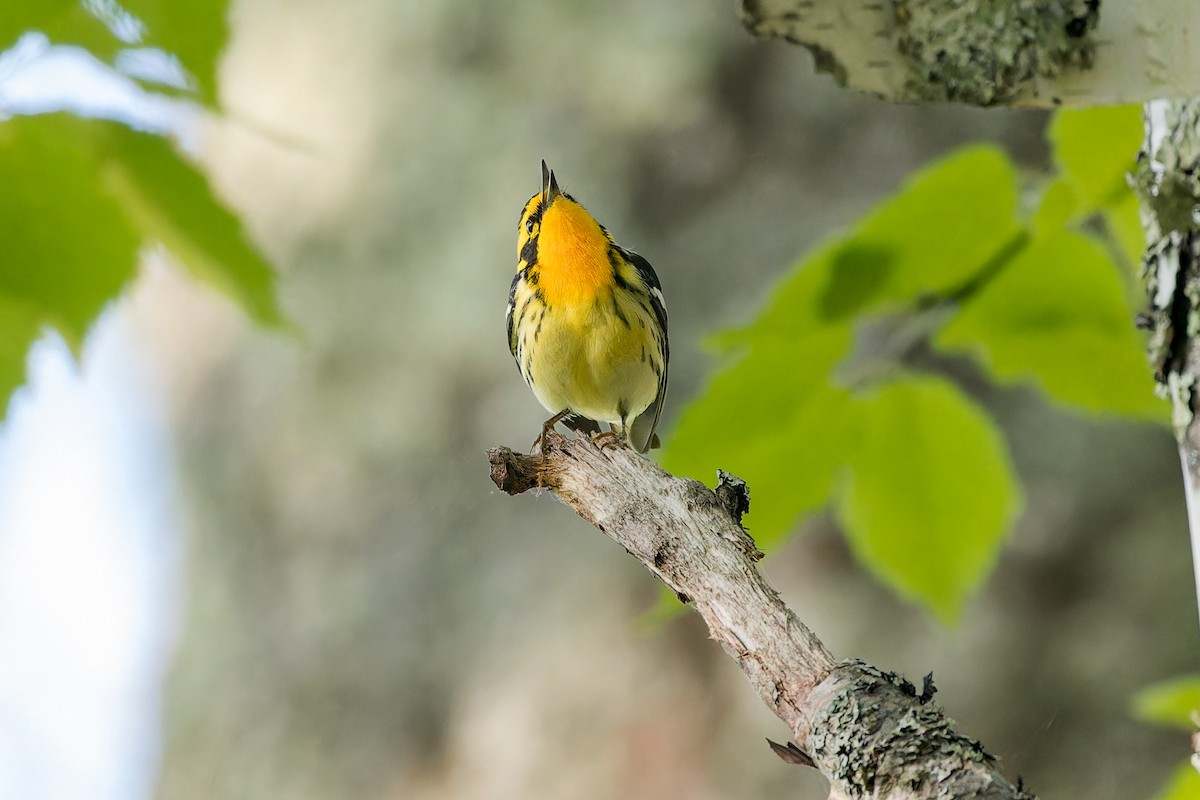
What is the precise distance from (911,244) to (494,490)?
48.0 inches

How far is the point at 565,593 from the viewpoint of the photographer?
1994mm

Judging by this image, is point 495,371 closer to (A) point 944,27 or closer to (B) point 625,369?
(B) point 625,369

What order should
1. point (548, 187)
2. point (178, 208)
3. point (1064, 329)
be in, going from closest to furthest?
point (178, 208), point (1064, 329), point (548, 187)

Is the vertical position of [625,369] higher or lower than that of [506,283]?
lower

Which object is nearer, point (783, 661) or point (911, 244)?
point (783, 661)

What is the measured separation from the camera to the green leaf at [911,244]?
2.93 feet

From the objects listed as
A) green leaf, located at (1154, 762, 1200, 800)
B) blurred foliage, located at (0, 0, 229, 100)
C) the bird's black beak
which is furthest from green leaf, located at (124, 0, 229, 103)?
green leaf, located at (1154, 762, 1200, 800)

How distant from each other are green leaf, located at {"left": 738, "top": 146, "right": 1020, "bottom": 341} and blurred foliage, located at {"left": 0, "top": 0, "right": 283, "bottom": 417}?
1.51 feet

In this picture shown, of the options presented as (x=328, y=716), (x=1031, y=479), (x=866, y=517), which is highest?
(x=328, y=716)

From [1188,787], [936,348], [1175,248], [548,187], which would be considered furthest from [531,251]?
[1188,787]

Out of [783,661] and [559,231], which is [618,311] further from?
[783,661]

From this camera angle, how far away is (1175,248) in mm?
861

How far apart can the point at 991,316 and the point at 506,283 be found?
136 centimetres

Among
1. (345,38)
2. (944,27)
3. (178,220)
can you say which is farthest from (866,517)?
(345,38)
